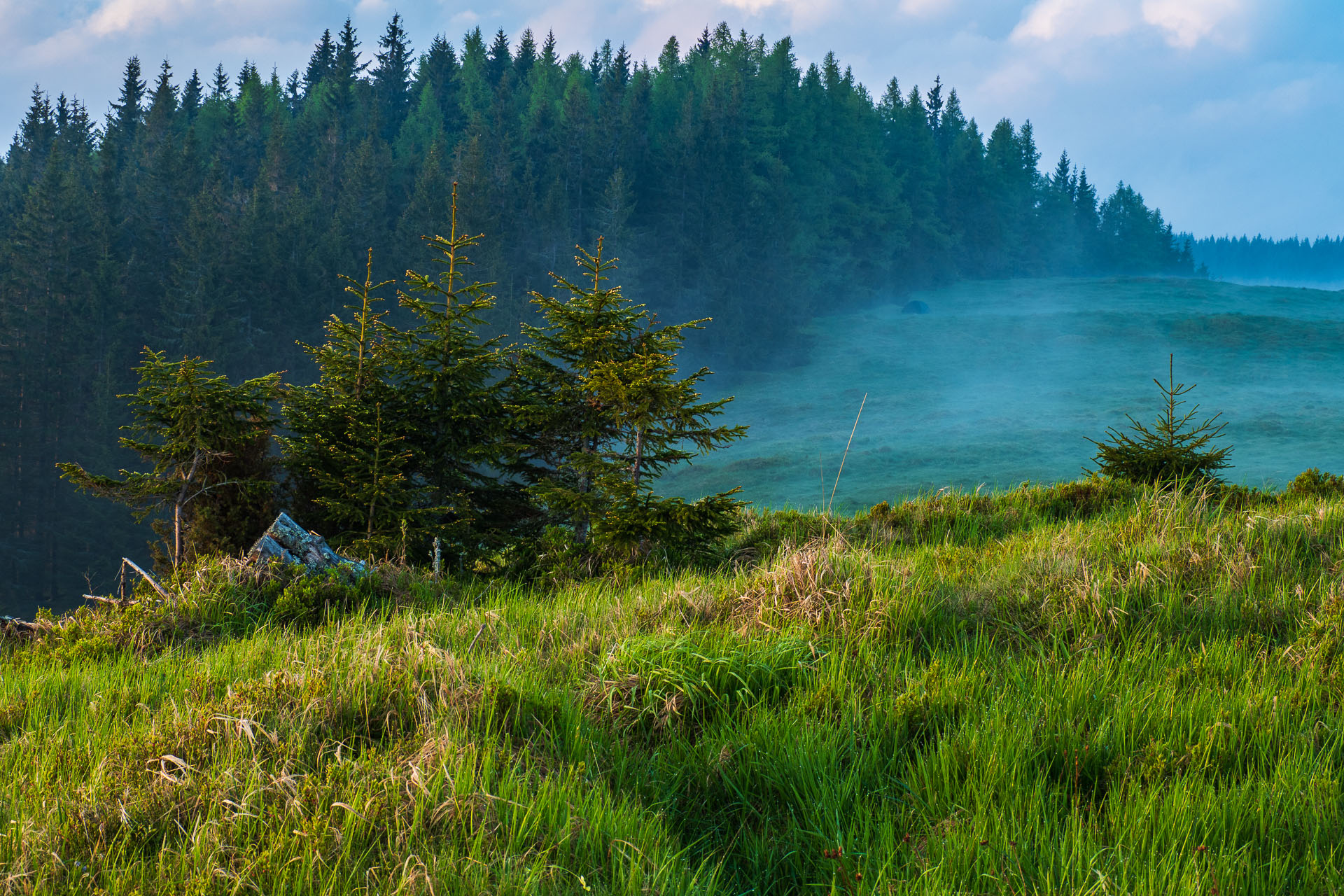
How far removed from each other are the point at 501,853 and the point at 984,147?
4707 inches

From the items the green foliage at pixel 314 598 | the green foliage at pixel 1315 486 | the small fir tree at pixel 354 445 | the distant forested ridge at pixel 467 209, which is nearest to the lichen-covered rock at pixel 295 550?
the green foliage at pixel 314 598

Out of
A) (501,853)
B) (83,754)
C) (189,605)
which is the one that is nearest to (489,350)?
(189,605)

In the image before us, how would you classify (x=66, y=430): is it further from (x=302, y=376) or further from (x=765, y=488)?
(x=765, y=488)

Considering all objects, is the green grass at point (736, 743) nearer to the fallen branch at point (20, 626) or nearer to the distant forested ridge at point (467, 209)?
the fallen branch at point (20, 626)

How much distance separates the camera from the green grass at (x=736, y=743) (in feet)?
7.13

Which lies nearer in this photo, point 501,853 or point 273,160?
point 501,853

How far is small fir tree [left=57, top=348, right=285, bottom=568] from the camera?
877cm

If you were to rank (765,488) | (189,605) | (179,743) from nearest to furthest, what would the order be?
(179,743)
(189,605)
(765,488)

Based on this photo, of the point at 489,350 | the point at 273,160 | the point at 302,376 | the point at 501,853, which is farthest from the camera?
the point at 273,160

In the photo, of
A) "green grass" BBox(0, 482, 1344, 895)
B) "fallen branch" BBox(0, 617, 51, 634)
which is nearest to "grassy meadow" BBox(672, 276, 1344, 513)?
"green grass" BBox(0, 482, 1344, 895)

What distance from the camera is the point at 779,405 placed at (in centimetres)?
5547

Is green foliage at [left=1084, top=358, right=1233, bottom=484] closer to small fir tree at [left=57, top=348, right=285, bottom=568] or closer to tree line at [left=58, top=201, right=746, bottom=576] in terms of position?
tree line at [left=58, top=201, right=746, bottom=576]

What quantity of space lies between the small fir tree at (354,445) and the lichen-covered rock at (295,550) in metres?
1.91

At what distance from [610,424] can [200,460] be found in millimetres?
4584
